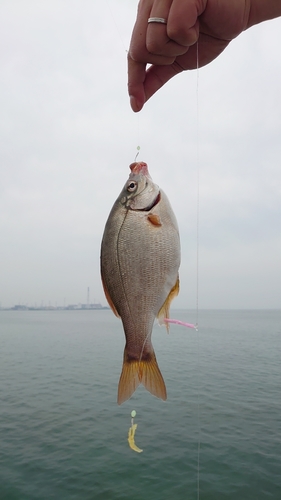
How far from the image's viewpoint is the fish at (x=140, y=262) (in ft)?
7.59

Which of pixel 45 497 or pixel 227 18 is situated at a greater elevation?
pixel 227 18

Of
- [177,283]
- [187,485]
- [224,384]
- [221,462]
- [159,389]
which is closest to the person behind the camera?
[159,389]

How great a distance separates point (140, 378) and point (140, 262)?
762 mm

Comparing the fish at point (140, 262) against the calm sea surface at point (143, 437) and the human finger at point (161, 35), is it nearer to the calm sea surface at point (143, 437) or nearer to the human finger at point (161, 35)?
the human finger at point (161, 35)

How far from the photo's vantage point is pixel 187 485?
979 cm

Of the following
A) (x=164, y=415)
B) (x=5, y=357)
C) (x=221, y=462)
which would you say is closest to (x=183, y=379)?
(x=164, y=415)

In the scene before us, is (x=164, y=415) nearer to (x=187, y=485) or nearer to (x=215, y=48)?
(x=187, y=485)

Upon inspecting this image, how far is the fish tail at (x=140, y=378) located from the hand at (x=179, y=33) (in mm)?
1820

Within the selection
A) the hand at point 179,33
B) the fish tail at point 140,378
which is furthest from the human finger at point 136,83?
the fish tail at point 140,378

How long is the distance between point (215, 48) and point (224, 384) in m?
20.7

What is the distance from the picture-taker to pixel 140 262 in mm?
2316

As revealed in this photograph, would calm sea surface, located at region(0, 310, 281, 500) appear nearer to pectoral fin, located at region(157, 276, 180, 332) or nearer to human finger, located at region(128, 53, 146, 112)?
pectoral fin, located at region(157, 276, 180, 332)

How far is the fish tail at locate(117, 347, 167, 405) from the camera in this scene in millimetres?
2189

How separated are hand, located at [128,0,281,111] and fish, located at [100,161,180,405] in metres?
0.75
